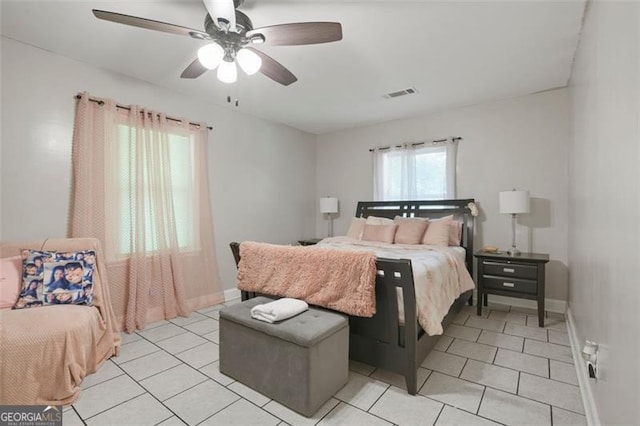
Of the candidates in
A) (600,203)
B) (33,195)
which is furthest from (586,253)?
(33,195)

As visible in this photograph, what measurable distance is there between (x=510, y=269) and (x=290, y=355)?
2.73 meters

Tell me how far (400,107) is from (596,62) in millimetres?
2519

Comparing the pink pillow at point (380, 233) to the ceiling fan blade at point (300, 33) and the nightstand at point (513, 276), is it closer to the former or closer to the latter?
the nightstand at point (513, 276)

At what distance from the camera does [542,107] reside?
11.7 feet

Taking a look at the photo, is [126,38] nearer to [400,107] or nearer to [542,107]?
[400,107]

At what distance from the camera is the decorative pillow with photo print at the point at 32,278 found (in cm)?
216

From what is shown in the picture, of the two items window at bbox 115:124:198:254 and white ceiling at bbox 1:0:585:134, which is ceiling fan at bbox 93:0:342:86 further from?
window at bbox 115:124:198:254

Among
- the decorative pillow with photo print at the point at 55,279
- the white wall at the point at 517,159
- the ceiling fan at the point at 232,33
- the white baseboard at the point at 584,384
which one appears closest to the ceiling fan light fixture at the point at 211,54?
the ceiling fan at the point at 232,33

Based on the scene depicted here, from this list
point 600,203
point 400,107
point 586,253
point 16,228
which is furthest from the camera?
point 400,107

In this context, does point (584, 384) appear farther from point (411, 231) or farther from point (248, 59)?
point (248, 59)

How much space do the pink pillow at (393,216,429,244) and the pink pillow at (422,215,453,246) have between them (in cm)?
7

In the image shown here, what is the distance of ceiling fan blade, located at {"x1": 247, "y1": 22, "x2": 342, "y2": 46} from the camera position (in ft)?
5.67

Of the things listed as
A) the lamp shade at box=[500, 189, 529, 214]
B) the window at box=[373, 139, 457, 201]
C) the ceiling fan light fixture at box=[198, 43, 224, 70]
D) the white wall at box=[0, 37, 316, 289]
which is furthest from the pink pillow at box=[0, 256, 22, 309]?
the lamp shade at box=[500, 189, 529, 214]

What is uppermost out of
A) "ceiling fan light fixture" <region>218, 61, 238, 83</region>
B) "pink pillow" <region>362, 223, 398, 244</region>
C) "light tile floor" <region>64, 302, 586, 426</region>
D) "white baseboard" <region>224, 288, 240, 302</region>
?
"ceiling fan light fixture" <region>218, 61, 238, 83</region>
